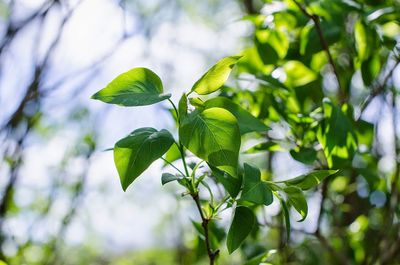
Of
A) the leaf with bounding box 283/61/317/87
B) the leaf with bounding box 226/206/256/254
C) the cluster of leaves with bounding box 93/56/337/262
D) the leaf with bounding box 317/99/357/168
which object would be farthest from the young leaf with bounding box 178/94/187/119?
the leaf with bounding box 283/61/317/87

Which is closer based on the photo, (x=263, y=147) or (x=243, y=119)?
(x=243, y=119)

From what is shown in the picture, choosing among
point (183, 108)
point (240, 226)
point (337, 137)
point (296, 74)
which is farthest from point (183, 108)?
point (296, 74)

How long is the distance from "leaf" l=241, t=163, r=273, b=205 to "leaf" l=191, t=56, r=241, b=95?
0.26ft

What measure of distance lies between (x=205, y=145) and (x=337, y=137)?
227 mm

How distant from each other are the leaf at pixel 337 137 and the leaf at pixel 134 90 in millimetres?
229

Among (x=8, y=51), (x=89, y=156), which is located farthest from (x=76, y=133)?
(x=8, y=51)

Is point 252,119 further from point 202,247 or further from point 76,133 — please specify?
point 76,133

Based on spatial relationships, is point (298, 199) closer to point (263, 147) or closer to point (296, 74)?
point (263, 147)

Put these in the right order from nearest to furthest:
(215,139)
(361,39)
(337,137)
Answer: (215,139)
(337,137)
(361,39)

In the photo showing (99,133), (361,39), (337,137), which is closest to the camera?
(337,137)

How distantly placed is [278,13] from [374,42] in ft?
0.46

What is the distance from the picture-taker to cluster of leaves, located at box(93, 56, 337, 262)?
0.43m

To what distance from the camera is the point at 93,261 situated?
7.50 feet

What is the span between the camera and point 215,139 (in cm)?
43
